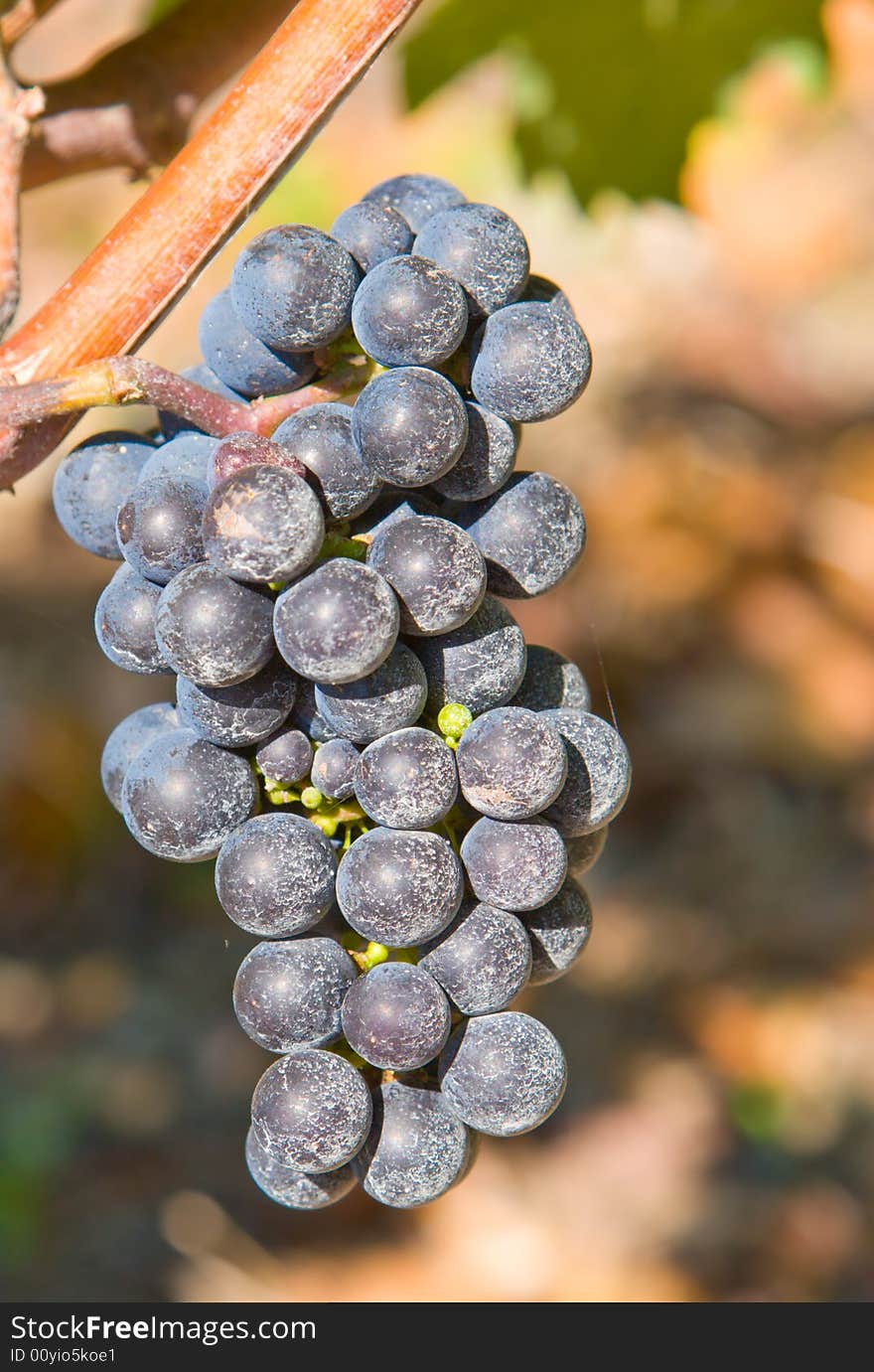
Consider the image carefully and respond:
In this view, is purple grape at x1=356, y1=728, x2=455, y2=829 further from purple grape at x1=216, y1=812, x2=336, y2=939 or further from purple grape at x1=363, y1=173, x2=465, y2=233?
purple grape at x1=363, y1=173, x2=465, y2=233

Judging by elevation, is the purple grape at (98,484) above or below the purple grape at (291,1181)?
above

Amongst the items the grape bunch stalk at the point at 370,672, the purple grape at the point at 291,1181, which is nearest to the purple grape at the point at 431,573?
the grape bunch stalk at the point at 370,672

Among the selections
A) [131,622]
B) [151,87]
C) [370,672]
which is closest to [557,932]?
[370,672]

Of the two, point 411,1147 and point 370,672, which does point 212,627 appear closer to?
point 370,672

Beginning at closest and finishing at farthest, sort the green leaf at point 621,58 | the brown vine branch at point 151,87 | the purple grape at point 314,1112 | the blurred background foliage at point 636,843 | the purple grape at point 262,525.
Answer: the purple grape at point 262,525 → the purple grape at point 314,1112 → the brown vine branch at point 151,87 → the green leaf at point 621,58 → the blurred background foliage at point 636,843

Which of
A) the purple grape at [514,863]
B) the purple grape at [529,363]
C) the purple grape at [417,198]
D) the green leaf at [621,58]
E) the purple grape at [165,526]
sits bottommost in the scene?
the purple grape at [514,863]

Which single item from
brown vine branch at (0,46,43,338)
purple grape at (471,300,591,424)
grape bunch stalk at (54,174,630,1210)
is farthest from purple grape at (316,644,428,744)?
brown vine branch at (0,46,43,338)

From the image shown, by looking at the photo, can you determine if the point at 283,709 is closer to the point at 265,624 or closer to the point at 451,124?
the point at 265,624

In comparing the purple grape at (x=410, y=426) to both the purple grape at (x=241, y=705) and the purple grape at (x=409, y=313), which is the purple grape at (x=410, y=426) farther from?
the purple grape at (x=241, y=705)
